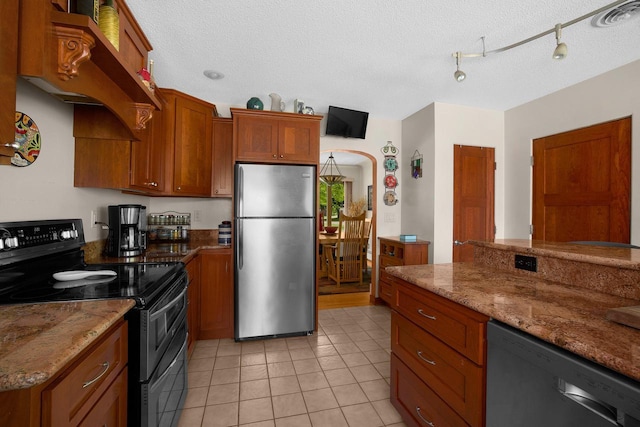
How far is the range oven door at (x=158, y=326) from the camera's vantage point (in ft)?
3.67

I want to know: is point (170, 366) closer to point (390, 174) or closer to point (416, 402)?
point (416, 402)

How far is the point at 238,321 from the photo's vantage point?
2.62 meters

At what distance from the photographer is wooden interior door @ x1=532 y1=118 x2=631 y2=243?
2.44 m

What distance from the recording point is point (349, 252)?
466 cm

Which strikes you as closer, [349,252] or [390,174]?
[390,174]

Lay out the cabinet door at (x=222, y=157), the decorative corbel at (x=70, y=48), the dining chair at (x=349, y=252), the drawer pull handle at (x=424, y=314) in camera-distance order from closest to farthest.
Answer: the decorative corbel at (x=70, y=48) < the drawer pull handle at (x=424, y=314) < the cabinet door at (x=222, y=157) < the dining chair at (x=349, y=252)

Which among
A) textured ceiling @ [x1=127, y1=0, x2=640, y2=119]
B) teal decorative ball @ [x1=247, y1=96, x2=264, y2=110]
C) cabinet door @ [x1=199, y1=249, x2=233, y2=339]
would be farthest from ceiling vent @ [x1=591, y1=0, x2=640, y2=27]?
cabinet door @ [x1=199, y1=249, x2=233, y2=339]

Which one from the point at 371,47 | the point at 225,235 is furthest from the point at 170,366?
the point at 371,47

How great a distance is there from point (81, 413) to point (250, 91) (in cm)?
288

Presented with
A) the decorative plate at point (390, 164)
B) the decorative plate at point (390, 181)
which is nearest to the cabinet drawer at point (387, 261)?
the decorative plate at point (390, 181)

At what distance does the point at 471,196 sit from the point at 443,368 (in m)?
2.69

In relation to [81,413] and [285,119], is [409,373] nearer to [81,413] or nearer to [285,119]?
[81,413]

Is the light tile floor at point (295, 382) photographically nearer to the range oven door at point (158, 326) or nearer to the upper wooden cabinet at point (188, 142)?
the range oven door at point (158, 326)

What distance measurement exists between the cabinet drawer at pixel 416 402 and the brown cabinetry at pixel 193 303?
5.36 ft
